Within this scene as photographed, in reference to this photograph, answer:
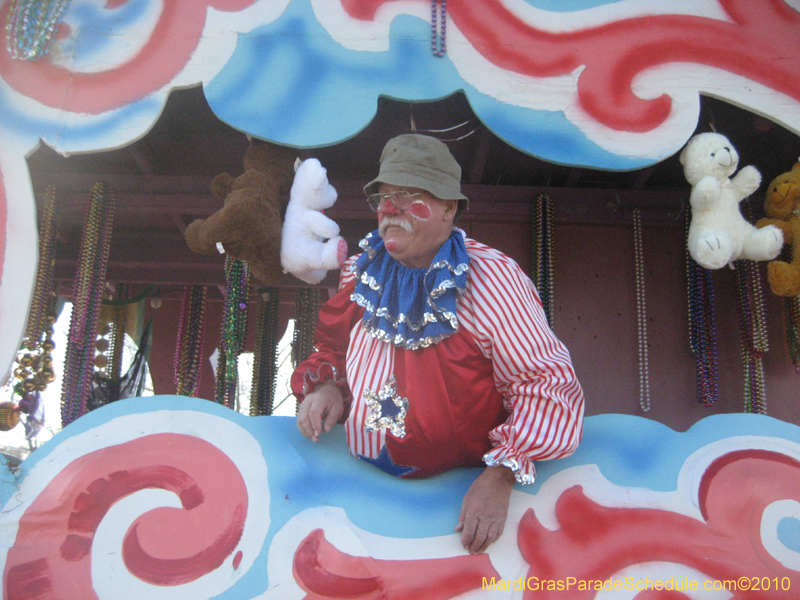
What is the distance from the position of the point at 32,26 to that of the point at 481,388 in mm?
1768

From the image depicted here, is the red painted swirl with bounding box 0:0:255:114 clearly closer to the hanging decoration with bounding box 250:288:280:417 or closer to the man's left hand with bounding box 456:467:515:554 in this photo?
the man's left hand with bounding box 456:467:515:554

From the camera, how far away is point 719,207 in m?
2.10

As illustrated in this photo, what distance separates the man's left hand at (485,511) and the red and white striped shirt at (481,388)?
50 millimetres

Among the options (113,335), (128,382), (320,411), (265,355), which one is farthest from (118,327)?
(320,411)

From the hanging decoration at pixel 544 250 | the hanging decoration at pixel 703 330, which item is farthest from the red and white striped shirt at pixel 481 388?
the hanging decoration at pixel 703 330

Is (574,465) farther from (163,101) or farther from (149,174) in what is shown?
(149,174)

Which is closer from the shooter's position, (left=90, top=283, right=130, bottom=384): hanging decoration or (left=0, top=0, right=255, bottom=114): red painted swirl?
(left=0, top=0, right=255, bottom=114): red painted swirl

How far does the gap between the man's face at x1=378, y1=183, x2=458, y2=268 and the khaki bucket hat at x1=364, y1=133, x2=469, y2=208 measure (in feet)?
0.13

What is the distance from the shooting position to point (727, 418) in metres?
1.96

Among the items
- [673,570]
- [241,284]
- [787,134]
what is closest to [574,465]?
[673,570]

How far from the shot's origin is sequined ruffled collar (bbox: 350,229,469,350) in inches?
71.5

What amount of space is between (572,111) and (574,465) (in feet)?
3.49

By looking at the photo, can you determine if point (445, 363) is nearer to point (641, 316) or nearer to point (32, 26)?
point (641, 316)

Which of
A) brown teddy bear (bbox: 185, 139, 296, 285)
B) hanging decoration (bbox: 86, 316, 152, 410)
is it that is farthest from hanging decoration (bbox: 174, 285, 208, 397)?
brown teddy bear (bbox: 185, 139, 296, 285)
